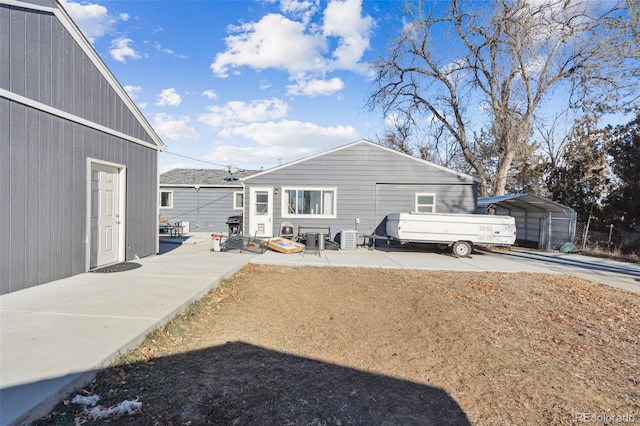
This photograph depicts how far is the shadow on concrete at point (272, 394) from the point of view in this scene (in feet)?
7.23

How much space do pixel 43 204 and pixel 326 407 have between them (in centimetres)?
522

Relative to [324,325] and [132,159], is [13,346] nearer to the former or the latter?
[324,325]

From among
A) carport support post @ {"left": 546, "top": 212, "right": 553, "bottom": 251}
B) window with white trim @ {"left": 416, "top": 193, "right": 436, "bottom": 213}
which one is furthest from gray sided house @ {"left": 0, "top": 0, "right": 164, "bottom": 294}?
carport support post @ {"left": 546, "top": 212, "right": 553, "bottom": 251}

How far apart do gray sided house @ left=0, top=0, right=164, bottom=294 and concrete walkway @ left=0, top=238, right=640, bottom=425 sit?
574 mm

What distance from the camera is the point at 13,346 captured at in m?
2.82

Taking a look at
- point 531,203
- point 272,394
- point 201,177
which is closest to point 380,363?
point 272,394

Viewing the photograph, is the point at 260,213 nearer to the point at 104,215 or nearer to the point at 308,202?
the point at 308,202

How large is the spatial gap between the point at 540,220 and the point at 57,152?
16.6m

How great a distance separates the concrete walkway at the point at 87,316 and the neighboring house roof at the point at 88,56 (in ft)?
8.92

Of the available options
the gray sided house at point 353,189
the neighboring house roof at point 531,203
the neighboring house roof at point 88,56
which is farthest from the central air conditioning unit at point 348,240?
the neighboring house roof at point 88,56

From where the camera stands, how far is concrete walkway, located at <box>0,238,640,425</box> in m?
2.26

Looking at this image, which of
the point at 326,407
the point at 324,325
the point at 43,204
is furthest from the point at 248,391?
the point at 43,204

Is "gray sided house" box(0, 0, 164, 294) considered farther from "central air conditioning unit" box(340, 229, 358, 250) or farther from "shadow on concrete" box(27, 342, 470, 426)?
"central air conditioning unit" box(340, 229, 358, 250)

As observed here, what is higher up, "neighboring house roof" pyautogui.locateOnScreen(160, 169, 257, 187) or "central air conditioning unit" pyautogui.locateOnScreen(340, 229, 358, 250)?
"neighboring house roof" pyautogui.locateOnScreen(160, 169, 257, 187)
